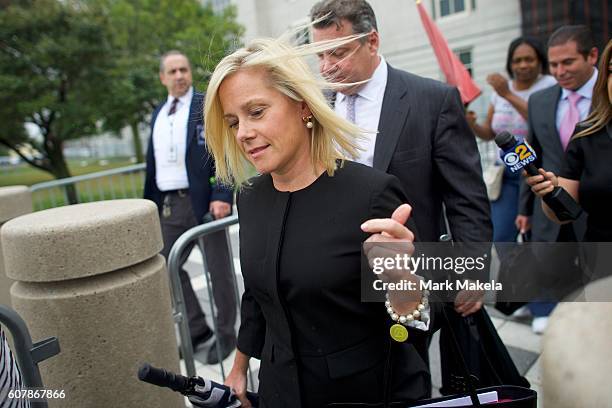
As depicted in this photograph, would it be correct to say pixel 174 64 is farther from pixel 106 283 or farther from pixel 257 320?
pixel 257 320

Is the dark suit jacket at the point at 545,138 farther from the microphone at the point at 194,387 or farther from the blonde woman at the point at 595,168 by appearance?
the microphone at the point at 194,387

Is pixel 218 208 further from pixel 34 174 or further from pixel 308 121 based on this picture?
pixel 34 174

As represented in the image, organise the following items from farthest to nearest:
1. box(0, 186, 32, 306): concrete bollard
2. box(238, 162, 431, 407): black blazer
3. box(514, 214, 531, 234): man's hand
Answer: box(514, 214, 531, 234): man's hand
box(0, 186, 32, 306): concrete bollard
box(238, 162, 431, 407): black blazer

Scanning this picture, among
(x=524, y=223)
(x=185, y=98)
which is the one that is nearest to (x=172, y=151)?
(x=185, y=98)

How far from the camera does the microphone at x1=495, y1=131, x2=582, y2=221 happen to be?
1968 millimetres

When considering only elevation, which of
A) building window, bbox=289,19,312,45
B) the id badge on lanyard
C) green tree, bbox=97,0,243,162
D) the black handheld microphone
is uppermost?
green tree, bbox=97,0,243,162

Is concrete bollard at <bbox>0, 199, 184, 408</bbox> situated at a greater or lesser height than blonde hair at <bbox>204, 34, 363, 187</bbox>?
lesser

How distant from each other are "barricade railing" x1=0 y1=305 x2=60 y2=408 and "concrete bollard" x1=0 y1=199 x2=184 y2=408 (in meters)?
0.26

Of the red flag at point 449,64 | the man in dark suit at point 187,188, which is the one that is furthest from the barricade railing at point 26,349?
the red flag at point 449,64

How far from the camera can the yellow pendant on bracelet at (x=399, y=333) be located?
1.25 metres

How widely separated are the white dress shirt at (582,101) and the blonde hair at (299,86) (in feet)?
7.04

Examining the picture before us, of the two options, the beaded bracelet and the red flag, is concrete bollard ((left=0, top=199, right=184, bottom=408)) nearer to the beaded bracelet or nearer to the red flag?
the beaded bracelet

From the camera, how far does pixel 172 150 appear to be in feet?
12.5

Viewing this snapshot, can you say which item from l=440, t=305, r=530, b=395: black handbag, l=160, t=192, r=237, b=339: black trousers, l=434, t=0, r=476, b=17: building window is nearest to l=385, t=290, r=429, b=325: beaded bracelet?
l=440, t=305, r=530, b=395: black handbag
